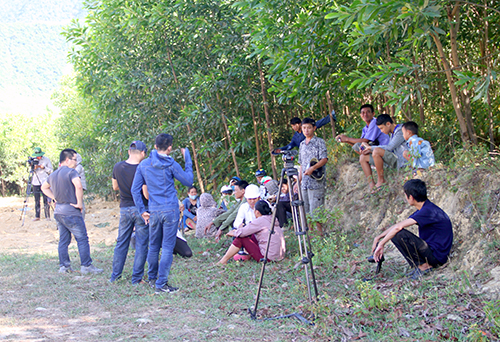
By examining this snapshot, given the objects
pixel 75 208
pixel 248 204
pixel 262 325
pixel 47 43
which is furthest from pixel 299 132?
pixel 47 43

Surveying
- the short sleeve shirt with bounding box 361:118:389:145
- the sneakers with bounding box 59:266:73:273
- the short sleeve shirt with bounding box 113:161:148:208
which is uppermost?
the short sleeve shirt with bounding box 361:118:389:145

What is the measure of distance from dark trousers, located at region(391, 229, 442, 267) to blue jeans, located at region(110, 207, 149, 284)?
3166 millimetres

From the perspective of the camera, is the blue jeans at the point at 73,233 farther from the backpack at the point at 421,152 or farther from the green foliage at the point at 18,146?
the green foliage at the point at 18,146

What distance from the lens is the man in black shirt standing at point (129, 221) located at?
19.8 ft

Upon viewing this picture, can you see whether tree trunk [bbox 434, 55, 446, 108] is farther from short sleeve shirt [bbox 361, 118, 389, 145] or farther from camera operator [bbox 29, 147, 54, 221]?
camera operator [bbox 29, 147, 54, 221]

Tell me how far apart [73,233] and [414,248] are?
482 cm

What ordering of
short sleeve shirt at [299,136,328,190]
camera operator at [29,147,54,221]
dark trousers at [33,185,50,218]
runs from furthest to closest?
dark trousers at [33,185,50,218] → camera operator at [29,147,54,221] → short sleeve shirt at [299,136,328,190]

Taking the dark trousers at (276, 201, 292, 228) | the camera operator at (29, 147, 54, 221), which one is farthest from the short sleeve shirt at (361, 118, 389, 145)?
the camera operator at (29, 147, 54, 221)

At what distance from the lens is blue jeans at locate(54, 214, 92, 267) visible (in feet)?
22.2

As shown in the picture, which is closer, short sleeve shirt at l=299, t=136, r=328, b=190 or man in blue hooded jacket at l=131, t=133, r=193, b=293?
man in blue hooded jacket at l=131, t=133, r=193, b=293

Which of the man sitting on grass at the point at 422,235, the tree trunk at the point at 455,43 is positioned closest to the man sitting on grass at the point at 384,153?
the tree trunk at the point at 455,43

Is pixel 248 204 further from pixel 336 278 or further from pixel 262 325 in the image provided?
pixel 262 325

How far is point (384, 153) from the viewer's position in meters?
7.05

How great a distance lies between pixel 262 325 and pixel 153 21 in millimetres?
7588
